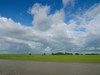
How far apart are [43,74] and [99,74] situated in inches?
278

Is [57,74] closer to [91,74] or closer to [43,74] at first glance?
[43,74]

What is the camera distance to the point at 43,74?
32.4 feet

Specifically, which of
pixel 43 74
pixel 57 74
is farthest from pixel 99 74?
pixel 43 74

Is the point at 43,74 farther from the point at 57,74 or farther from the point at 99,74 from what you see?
the point at 99,74

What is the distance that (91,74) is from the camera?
1012 cm

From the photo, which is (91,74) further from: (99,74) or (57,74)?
(57,74)

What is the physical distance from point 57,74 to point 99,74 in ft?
17.4

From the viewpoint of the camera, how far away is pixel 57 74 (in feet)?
33.0

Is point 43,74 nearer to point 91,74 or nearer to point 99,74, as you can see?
point 91,74

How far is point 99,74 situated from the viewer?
33.3 feet

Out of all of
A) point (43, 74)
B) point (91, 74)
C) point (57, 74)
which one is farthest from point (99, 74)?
point (43, 74)

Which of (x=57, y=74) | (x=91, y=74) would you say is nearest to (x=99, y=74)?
(x=91, y=74)

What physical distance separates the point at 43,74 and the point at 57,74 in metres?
1.75
